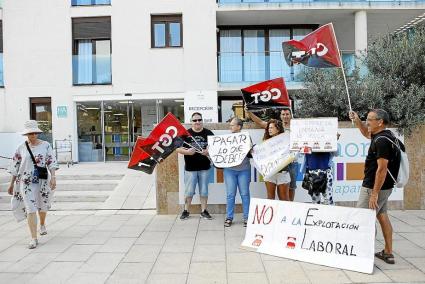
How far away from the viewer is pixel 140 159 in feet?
23.4

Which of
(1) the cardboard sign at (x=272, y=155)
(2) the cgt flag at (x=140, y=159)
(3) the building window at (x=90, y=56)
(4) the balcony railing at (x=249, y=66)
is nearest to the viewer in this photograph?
(1) the cardboard sign at (x=272, y=155)

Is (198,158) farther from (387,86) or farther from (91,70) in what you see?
(91,70)

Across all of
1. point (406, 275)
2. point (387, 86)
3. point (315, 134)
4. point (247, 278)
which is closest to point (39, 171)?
point (247, 278)

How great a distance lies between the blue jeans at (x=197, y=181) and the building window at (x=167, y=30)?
1052 centimetres

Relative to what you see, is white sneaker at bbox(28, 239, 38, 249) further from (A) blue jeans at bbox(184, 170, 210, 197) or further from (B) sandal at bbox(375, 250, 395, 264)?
(B) sandal at bbox(375, 250, 395, 264)

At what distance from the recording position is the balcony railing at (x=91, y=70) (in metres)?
16.9

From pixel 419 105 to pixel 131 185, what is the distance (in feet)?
23.3

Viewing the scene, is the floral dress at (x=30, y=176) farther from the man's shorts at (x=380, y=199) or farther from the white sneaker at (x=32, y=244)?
the man's shorts at (x=380, y=199)

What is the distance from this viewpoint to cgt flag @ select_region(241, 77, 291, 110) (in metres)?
7.19

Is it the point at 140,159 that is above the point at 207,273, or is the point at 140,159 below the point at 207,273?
above

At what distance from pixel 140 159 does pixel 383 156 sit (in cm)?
415

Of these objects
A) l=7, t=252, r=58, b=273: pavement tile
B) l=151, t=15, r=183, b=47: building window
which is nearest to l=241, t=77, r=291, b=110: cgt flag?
l=7, t=252, r=58, b=273: pavement tile

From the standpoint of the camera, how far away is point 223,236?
20.7 ft

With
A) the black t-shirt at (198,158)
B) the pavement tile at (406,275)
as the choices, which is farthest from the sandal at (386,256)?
the black t-shirt at (198,158)
